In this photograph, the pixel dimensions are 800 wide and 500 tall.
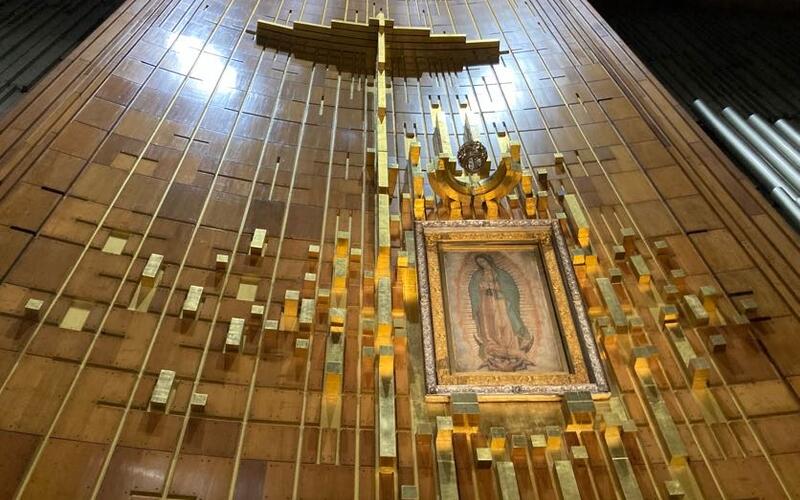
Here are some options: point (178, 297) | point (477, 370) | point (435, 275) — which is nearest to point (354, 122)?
point (435, 275)

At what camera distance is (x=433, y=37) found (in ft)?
15.2

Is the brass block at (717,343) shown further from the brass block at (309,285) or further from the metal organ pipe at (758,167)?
the metal organ pipe at (758,167)

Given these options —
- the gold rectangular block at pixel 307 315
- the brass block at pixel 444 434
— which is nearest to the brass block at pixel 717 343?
the brass block at pixel 444 434

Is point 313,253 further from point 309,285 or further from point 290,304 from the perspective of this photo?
point 290,304

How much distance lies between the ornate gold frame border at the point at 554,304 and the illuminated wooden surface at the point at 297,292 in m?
0.09

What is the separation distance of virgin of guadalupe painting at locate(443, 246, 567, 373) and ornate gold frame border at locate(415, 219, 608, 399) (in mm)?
45

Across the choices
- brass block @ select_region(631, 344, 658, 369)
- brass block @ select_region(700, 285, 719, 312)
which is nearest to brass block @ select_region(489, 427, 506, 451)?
brass block @ select_region(631, 344, 658, 369)

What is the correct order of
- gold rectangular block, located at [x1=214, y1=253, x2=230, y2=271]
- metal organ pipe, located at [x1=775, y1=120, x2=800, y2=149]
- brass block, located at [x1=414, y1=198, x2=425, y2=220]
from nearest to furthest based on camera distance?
gold rectangular block, located at [x1=214, y1=253, x2=230, y2=271], brass block, located at [x1=414, y1=198, x2=425, y2=220], metal organ pipe, located at [x1=775, y1=120, x2=800, y2=149]

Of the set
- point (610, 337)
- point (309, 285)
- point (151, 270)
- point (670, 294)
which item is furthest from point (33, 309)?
point (670, 294)

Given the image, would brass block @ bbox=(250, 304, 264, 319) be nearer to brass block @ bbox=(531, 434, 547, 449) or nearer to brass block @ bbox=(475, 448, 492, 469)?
brass block @ bbox=(475, 448, 492, 469)

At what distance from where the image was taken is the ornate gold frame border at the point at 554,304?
251cm

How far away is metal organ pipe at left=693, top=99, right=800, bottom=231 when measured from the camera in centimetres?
439

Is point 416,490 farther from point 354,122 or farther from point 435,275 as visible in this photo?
point 354,122

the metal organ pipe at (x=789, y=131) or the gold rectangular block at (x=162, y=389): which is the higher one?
the metal organ pipe at (x=789, y=131)
